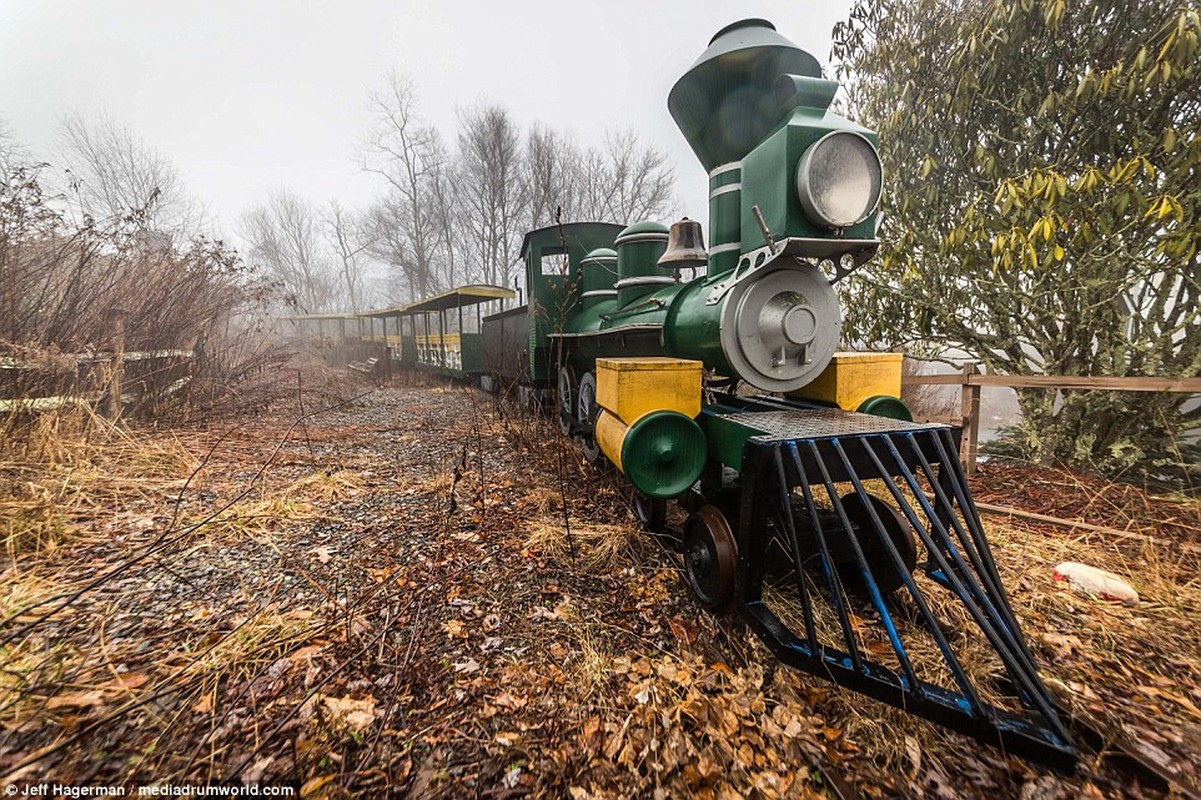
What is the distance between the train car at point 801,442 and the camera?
62.5 inches

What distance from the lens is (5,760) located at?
1334 millimetres

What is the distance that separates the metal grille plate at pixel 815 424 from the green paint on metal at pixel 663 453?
0.23 meters

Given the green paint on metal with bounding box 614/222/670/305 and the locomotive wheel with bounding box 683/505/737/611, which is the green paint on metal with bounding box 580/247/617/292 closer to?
the green paint on metal with bounding box 614/222/670/305

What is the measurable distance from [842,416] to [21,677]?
3.72 metres

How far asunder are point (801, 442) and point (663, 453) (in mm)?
692

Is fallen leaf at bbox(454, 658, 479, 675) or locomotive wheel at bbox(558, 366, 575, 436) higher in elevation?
locomotive wheel at bbox(558, 366, 575, 436)

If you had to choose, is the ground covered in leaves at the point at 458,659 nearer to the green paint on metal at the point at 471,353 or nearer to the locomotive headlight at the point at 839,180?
the locomotive headlight at the point at 839,180

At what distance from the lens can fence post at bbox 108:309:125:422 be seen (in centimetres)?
436

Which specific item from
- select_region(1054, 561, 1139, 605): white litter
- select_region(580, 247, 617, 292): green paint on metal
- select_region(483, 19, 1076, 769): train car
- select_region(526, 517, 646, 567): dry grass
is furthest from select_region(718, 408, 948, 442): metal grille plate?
select_region(580, 247, 617, 292): green paint on metal

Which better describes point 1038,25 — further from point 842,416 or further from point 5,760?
point 5,760

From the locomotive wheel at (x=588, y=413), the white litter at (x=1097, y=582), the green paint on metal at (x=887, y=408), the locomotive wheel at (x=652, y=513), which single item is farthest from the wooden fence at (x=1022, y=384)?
the locomotive wheel at (x=588, y=413)

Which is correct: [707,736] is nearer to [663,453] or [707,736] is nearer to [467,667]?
[467,667]

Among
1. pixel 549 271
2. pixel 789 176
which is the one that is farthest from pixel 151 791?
pixel 549 271

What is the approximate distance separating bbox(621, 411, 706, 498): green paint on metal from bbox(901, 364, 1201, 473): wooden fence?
3.41 metres
